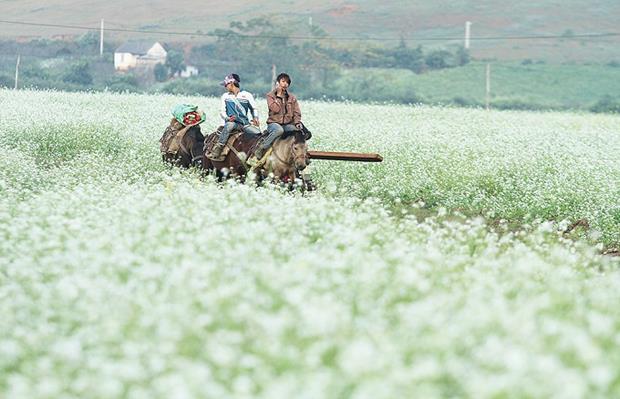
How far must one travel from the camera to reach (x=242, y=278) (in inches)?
289

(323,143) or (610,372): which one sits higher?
(610,372)

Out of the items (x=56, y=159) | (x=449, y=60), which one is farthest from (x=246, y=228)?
(x=449, y=60)

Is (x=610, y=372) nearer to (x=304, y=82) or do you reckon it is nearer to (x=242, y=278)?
(x=242, y=278)

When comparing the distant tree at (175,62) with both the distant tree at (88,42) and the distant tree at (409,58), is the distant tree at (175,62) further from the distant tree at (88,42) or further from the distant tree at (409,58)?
the distant tree at (409,58)

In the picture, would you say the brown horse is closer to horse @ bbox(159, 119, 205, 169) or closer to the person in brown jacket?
the person in brown jacket

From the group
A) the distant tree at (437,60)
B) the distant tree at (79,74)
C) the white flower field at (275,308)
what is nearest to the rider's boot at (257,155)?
the white flower field at (275,308)

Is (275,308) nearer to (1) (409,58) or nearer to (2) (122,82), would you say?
(2) (122,82)

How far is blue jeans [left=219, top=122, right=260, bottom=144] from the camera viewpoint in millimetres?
15184

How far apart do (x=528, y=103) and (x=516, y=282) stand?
2391 inches

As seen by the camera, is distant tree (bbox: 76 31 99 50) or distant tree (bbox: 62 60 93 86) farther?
distant tree (bbox: 76 31 99 50)

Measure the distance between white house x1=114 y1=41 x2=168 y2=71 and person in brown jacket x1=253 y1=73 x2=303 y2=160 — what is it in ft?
237

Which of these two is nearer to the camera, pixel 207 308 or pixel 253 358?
pixel 253 358

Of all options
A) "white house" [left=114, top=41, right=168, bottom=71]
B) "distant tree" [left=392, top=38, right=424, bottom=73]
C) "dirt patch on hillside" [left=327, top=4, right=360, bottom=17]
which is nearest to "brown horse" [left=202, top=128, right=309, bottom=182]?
"white house" [left=114, top=41, right=168, bottom=71]

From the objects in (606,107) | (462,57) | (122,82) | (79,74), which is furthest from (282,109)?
(462,57)
